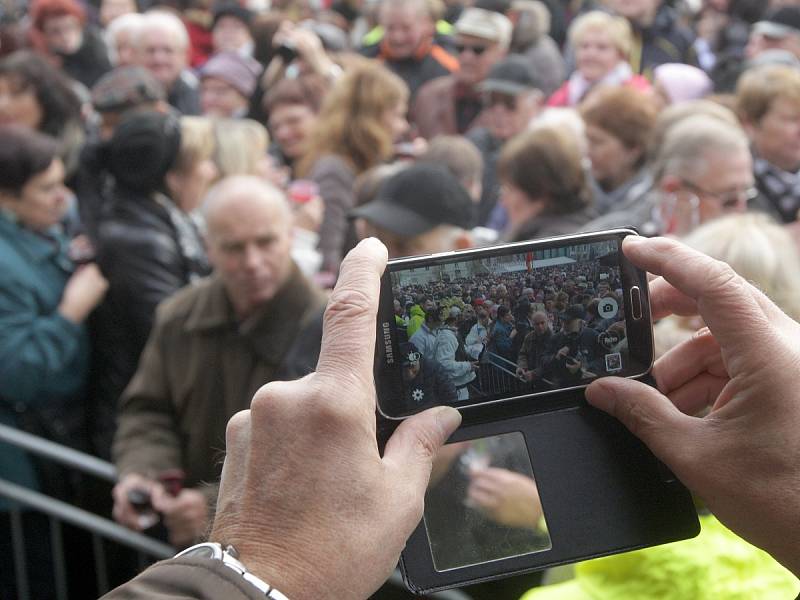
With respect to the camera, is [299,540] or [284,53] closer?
[299,540]

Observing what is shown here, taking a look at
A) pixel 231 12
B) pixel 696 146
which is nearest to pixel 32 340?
pixel 696 146

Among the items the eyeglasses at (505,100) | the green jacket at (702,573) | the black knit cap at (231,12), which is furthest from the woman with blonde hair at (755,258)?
the black knit cap at (231,12)

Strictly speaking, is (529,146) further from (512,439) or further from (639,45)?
(639,45)

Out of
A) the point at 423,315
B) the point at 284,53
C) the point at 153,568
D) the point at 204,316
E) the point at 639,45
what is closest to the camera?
the point at 153,568

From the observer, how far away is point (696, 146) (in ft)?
12.1

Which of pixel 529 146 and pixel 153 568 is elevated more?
pixel 153 568

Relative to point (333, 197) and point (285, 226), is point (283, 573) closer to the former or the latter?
point (285, 226)

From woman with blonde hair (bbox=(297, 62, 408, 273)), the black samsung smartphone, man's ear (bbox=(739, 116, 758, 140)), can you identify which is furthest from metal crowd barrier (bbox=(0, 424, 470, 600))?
man's ear (bbox=(739, 116, 758, 140))

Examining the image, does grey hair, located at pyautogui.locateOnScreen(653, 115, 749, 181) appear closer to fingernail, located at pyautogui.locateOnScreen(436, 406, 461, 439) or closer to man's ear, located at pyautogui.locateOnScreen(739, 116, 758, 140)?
man's ear, located at pyautogui.locateOnScreen(739, 116, 758, 140)

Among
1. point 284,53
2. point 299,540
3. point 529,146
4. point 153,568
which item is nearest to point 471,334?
point 299,540

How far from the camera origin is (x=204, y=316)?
3154 millimetres

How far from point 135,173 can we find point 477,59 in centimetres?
344

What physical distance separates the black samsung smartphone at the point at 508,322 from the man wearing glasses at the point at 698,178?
2329mm

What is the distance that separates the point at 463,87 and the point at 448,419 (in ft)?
18.5
